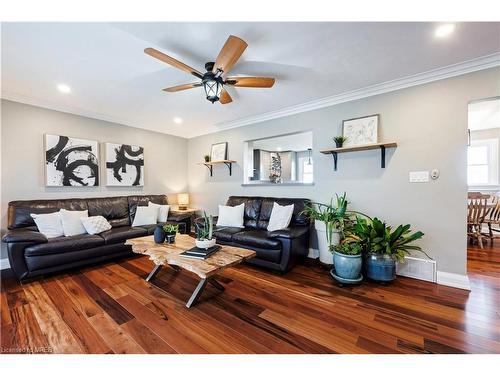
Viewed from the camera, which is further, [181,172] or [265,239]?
[181,172]

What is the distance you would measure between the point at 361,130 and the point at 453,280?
2096 millimetres

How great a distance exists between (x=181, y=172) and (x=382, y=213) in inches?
173

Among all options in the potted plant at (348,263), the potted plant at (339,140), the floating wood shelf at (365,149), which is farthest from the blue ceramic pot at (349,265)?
the potted plant at (339,140)

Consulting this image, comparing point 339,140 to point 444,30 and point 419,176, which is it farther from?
point 444,30

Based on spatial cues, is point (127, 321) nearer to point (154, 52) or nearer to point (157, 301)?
point (157, 301)

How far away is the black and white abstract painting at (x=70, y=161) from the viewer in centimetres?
335

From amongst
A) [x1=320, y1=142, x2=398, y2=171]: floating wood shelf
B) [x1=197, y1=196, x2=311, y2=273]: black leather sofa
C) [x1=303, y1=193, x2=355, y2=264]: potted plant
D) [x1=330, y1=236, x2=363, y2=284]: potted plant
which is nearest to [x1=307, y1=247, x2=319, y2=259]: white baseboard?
[x1=197, y1=196, x2=311, y2=273]: black leather sofa

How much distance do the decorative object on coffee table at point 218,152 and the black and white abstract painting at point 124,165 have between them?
4.89ft

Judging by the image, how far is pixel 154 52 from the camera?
1638 mm

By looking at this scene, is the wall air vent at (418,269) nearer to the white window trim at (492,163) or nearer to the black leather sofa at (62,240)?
the black leather sofa at (62,240)

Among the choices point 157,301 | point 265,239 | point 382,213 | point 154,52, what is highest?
point 154,52

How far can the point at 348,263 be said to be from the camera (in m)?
2.40

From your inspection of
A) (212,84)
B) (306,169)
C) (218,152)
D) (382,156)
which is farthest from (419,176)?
(306,169)
